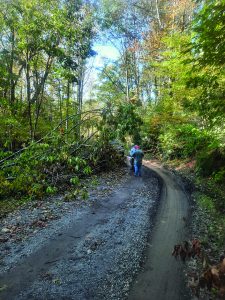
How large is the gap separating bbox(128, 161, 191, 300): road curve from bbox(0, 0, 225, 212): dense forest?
2003 mm

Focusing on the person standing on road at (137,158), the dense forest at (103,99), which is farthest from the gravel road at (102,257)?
the person standing on road at (137,158)

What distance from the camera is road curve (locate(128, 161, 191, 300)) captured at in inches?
171

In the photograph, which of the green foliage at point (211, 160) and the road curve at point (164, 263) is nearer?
the road curve at point (164, 263)

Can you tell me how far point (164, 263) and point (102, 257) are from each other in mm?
1402

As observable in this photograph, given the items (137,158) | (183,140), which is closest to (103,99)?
(137,158)

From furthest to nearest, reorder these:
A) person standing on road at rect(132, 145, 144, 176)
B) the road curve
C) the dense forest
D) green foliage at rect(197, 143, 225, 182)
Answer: person standing on road at rect(132, 145, 144, 176) → green foliage at rect(197, 143, 225, 182) → the dense forest → the road curve

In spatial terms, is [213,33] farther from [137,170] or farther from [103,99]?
[137,170]

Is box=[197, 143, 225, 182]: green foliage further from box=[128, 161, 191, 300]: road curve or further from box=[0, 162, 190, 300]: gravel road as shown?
box=[0, 162, 190, 300]: gravel road

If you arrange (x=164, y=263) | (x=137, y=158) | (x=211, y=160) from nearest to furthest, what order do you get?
(x=164, y=263), (x=211, y=160), (x=137, y=158)

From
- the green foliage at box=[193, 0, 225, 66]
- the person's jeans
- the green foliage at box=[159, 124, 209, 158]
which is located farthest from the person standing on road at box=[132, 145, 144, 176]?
the green foliage at box=[193, 0, 225, 66]

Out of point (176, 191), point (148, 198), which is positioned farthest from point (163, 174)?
point (148, 198)

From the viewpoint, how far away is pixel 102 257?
5578 millimetres

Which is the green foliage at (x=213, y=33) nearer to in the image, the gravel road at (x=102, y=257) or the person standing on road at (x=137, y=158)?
the gravel road at (x=102, y=257)

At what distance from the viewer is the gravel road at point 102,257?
444cm
